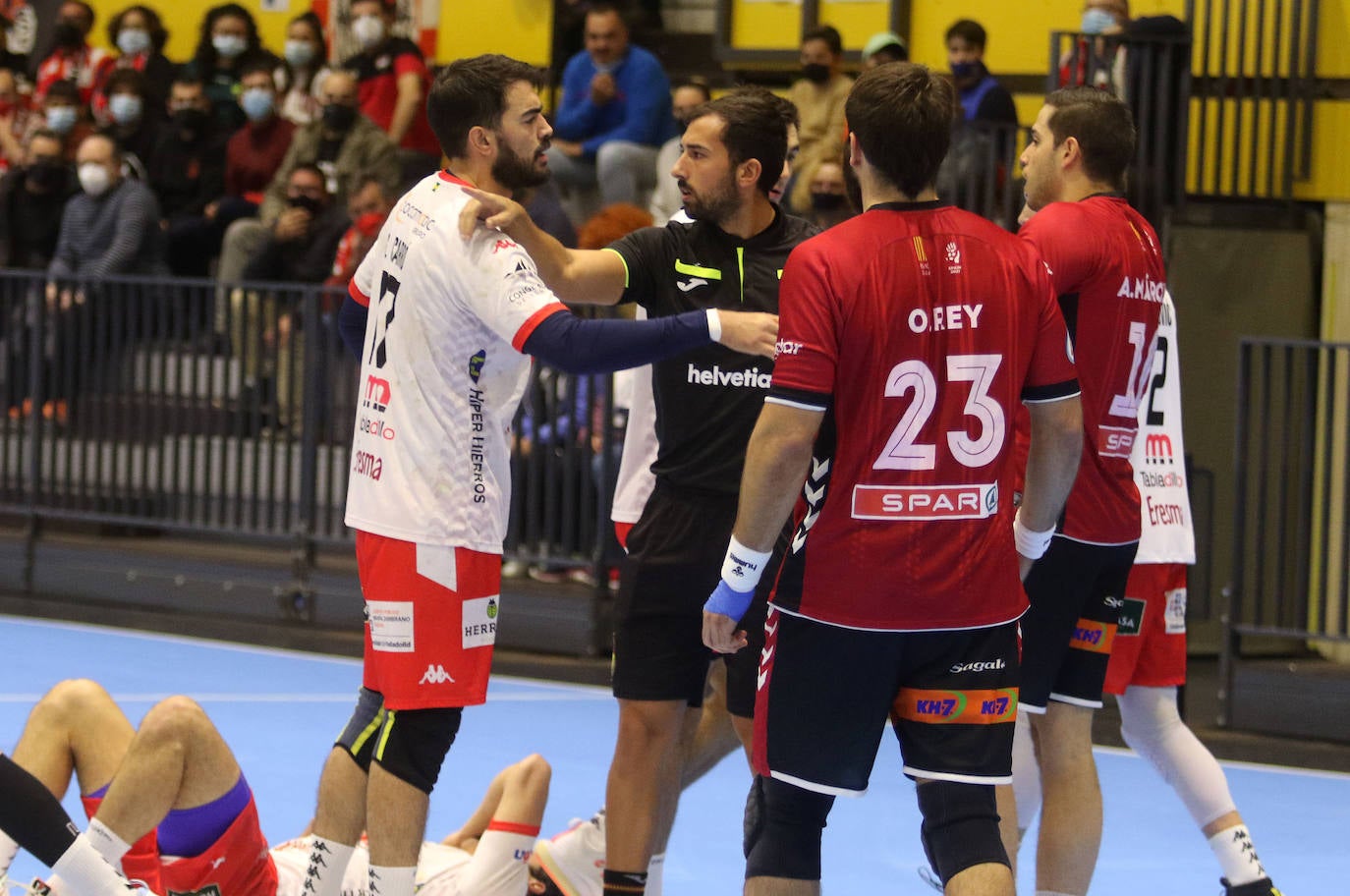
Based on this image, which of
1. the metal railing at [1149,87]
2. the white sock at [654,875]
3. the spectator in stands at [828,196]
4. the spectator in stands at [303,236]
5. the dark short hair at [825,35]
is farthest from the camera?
the spectator in stands at [303,236]

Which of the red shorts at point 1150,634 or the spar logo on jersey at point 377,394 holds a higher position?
the spar logo on jersey at point 377,394

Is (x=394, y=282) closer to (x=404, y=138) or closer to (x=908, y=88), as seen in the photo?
(x=908, y=88)

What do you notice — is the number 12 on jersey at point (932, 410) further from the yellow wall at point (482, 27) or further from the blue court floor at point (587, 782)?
the yellow wall at point (482, 27)

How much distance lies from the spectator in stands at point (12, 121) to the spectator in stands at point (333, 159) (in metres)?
2.90

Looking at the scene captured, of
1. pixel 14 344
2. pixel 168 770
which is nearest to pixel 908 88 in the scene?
pixel 168 770

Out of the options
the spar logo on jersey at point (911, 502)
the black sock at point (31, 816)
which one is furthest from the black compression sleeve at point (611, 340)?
the black sock at point (31, 816)

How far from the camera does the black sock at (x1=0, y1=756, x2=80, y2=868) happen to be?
13.3 feet

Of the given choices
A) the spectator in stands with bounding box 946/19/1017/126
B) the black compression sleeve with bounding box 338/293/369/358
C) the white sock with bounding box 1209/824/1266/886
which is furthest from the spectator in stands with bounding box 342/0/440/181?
the white sock with bounding box 1209/824/1266/886

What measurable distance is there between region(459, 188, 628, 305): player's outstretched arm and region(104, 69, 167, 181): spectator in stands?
31.2 feet

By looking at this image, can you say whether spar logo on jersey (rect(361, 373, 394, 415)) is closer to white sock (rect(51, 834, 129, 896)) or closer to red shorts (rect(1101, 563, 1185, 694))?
white sock (rect(51, 834, 129, 896))

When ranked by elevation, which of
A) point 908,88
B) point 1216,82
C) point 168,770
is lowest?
point 168,770

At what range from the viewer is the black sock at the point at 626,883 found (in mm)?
4793

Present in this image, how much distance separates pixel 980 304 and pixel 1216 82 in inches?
275

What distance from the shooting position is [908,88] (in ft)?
12.4
